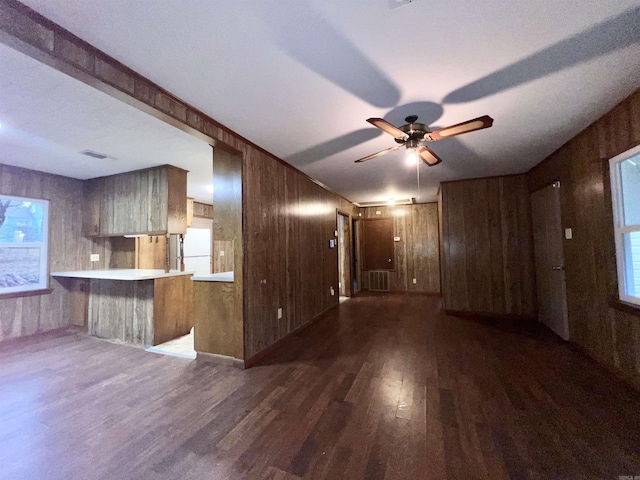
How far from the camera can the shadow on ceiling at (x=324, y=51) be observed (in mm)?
1315

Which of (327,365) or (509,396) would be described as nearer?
(509,396)

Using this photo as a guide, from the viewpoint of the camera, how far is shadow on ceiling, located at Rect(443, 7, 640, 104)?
140 centimetres

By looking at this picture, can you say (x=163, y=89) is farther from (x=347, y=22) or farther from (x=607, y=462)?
(x=607, y=462)

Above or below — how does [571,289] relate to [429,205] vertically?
below

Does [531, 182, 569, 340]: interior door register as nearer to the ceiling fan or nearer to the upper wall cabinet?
the ceiling fan

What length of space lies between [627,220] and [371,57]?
2.66 meters

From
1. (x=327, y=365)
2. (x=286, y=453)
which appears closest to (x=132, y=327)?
(x=327, y=365)

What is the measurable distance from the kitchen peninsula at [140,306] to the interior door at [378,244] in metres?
4.65

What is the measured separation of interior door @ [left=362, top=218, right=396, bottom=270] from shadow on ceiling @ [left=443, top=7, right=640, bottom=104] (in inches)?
201

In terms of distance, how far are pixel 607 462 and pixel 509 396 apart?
2.11 ft

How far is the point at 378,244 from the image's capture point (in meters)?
7.07

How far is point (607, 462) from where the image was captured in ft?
4.69

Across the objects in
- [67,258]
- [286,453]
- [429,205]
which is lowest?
[286,453]

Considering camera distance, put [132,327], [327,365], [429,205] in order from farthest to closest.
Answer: [429,205]
[132,327]
[327,365]
